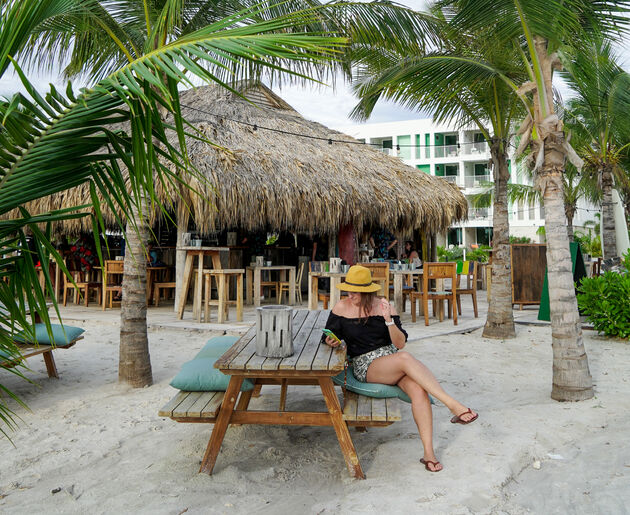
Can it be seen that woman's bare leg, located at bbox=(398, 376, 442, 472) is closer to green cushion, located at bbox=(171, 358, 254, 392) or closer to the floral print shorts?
the floral print shorts

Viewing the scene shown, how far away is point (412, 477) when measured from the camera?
2.63 meters

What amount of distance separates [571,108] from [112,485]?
554 inches

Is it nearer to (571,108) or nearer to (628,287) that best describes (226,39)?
(628,287)

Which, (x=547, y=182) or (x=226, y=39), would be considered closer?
(x=226, y=39)

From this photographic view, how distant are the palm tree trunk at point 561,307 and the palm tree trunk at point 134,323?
3387 mm

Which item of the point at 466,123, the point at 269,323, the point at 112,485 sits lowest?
the point at 112,485

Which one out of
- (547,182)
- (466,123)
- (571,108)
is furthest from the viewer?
(571,108)

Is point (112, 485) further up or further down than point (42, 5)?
further down

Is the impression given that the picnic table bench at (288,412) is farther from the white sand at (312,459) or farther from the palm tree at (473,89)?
the palm tree at (473,89)

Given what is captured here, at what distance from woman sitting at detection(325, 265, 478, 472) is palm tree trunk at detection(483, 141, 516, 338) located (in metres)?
3.71

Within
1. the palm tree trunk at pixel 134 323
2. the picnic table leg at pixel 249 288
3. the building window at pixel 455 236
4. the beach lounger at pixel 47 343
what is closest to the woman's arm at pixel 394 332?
the palm tree trunk at pixel 134 323

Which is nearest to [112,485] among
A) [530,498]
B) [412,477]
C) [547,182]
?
[412,477]

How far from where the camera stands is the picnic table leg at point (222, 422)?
2.68 meters

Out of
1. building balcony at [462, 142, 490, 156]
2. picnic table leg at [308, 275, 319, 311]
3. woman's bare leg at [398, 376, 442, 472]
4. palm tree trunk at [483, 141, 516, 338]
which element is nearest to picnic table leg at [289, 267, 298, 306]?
picnic table leg at [308, 275, 319, 311]
